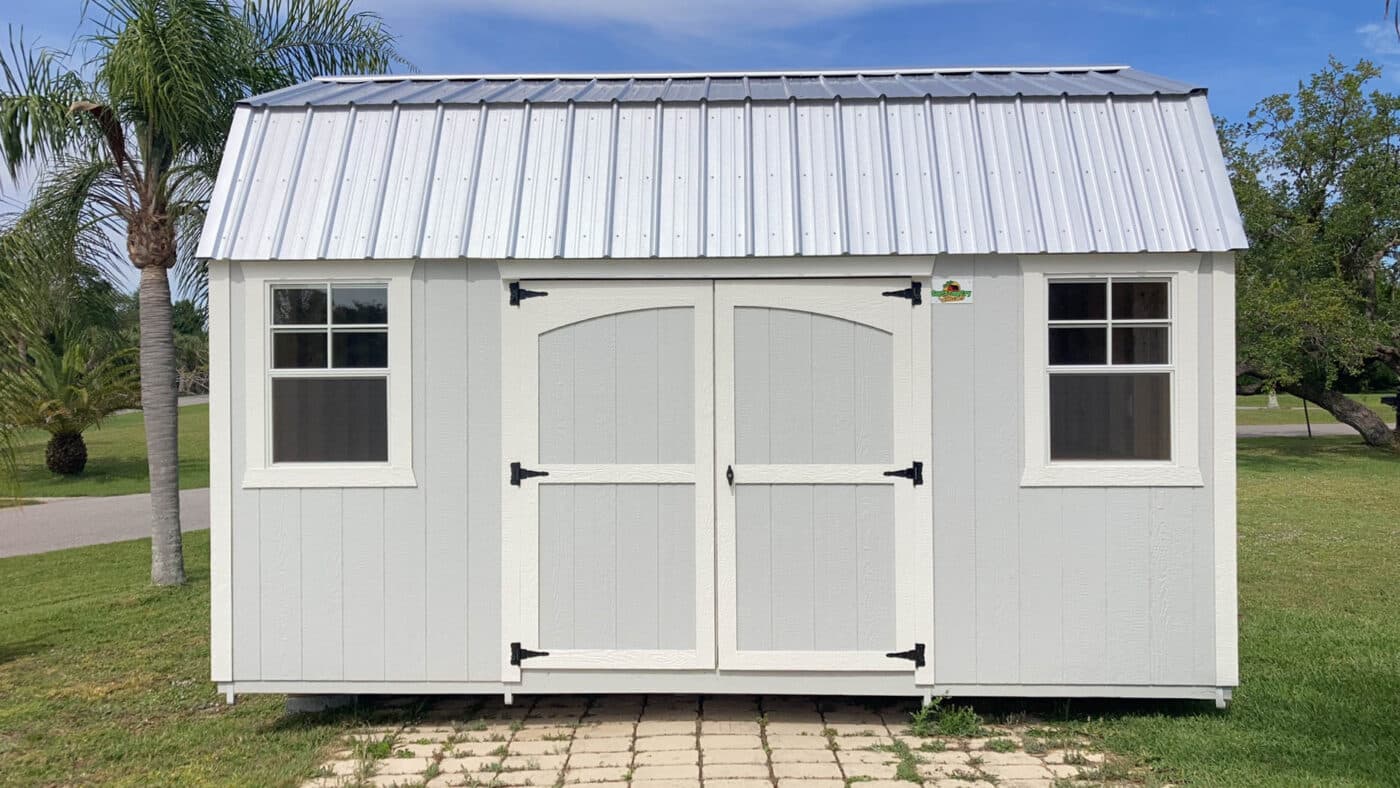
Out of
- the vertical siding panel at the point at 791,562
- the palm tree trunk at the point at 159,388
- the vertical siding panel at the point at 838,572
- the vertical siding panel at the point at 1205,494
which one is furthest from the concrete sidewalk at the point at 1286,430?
the palm tree trunk at the point at 159,388

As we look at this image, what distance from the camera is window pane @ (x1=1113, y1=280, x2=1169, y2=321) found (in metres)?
4.83

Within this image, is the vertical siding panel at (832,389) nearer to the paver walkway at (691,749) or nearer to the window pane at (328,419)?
the paver walkway at (691,749)

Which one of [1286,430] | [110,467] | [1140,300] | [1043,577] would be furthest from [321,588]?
[1286,430]

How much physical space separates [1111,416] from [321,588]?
377 centimetres

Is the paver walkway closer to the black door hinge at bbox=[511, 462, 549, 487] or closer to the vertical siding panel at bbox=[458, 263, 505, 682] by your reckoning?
the vertical siding panel at bbox=[458, 263, 505, 682]

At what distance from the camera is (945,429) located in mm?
4859

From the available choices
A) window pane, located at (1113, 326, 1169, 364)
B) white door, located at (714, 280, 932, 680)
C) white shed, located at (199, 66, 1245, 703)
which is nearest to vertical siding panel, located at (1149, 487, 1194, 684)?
white shed, located at (199, 66, 1245, 703)

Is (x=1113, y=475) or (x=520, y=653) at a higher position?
(x=1113, y=475)

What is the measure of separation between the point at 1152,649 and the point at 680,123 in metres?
3.37

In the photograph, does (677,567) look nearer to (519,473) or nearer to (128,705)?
(519,473)

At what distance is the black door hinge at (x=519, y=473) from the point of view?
4898 millimetres

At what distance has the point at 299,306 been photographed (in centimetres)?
495

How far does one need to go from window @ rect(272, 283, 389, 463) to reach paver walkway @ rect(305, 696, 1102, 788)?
4.58ft

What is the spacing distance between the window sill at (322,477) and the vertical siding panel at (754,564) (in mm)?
1555
